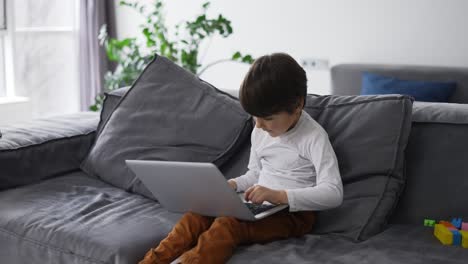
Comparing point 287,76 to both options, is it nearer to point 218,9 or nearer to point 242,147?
point 242,147

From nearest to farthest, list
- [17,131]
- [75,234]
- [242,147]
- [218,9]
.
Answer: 1. [75,234]
2. [242,147]
3. [17,131]
4. [218,9]

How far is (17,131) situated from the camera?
2.55 m

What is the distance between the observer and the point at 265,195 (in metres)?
1.81

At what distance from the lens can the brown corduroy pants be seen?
1.74m

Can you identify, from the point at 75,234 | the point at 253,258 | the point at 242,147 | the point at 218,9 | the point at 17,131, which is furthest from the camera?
the point at 218,9

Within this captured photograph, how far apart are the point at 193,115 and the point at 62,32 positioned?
2.88 m

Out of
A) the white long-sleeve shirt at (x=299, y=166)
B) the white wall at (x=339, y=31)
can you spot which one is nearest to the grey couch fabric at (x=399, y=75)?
the white wall at (x=339, y=31)

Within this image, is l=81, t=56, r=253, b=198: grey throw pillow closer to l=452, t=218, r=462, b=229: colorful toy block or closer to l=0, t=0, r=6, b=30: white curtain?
l=452, t=218, r=462, b=229: colorful toy block

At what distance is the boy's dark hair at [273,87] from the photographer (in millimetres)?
1862

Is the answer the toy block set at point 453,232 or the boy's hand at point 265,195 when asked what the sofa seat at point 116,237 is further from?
the boy's hand at point 265,195

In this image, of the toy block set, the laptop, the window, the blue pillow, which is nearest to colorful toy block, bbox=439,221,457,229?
the toy block set

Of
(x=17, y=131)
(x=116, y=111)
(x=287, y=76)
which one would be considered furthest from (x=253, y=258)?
(x=17, y=131)

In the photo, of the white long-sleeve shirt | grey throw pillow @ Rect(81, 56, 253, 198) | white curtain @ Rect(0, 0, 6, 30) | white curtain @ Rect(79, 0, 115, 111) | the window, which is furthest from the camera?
white curtain @ Rect(79, 0, 115, 111)

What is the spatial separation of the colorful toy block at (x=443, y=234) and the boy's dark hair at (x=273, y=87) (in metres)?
0.54
